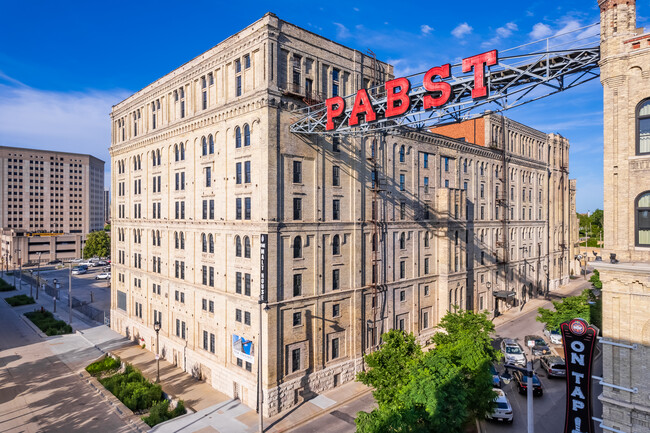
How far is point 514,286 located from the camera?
200ft

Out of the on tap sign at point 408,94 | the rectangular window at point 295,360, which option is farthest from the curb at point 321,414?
the on tap sign at point 408,94

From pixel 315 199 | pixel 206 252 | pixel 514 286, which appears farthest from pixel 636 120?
pixel 514 286

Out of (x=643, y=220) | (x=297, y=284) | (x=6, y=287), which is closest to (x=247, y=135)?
(x=297, y=284)

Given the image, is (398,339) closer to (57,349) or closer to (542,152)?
(57,349)

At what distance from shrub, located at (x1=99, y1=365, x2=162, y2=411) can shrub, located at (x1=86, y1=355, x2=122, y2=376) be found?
2.62m

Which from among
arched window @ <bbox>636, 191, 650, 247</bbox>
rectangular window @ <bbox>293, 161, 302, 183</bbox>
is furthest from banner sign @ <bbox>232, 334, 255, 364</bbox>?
arched window @ <bbox>636, 191, 650, 247</bbox>

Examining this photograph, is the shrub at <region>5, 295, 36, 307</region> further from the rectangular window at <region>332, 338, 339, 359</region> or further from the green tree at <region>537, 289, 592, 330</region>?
the green tree at <region>537, 289, 592, 330</region>

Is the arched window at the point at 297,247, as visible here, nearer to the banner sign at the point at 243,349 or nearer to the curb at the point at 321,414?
the banner sign at the point at 243,349

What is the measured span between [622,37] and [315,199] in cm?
2238

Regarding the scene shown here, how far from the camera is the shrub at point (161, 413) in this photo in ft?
93.1

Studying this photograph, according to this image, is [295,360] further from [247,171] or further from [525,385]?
[525,385]

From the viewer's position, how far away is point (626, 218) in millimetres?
16891

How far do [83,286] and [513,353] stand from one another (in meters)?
91.0

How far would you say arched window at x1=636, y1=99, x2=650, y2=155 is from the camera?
54.9 ft
